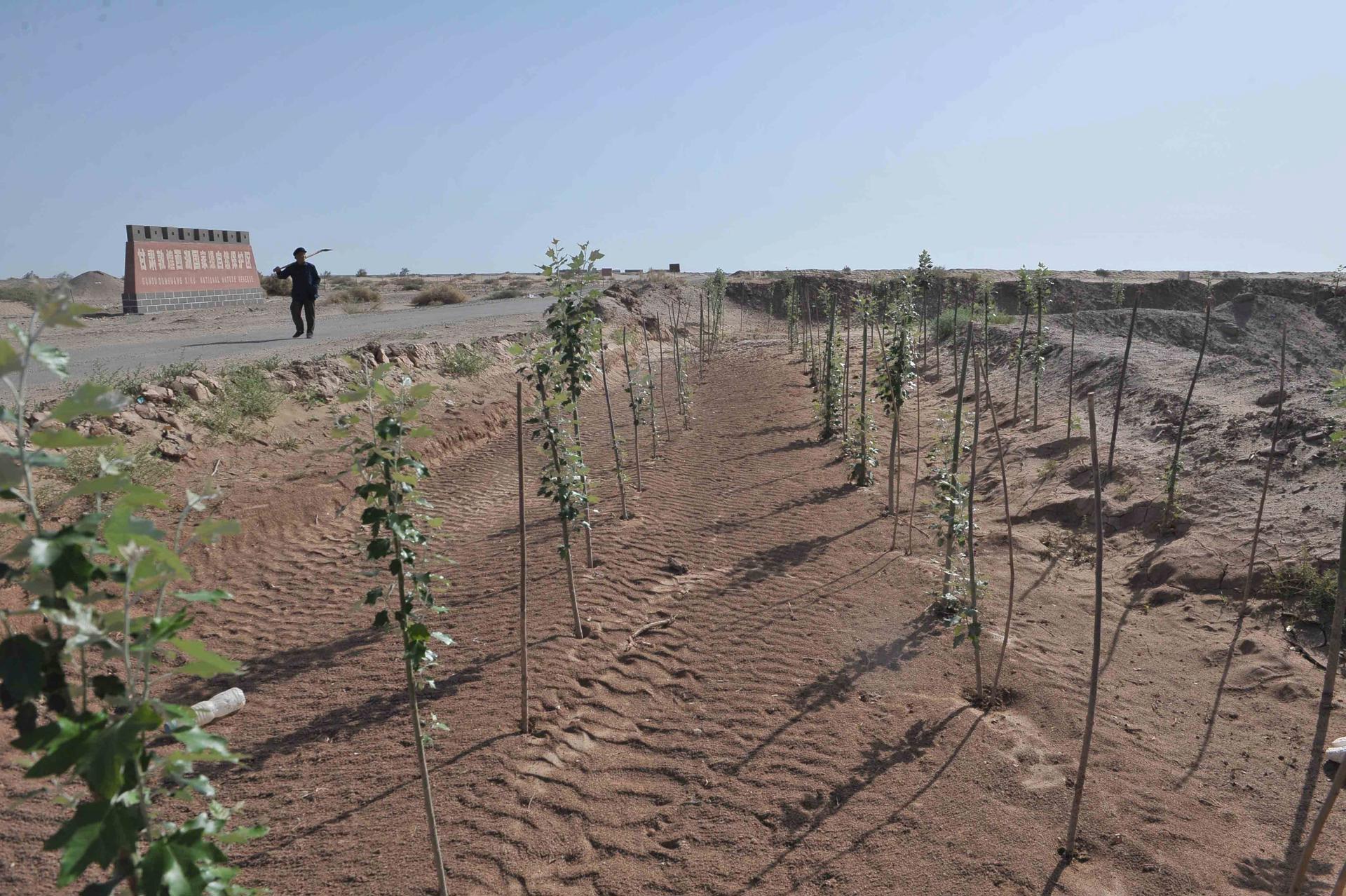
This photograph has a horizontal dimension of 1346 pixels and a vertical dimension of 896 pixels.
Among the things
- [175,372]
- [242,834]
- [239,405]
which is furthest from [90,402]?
[175,372]

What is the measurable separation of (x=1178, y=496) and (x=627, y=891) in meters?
6.64

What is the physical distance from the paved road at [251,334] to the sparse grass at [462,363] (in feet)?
6.10

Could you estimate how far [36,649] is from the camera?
4.63 feet

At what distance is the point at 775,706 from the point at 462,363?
1068 centimetres

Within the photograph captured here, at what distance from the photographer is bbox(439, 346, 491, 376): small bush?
14.0 meters

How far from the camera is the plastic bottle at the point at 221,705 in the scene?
15.4ft

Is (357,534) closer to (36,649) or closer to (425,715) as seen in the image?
(425,715)

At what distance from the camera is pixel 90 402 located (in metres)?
1.46

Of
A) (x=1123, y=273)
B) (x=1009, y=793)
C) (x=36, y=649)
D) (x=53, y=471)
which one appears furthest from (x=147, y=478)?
(x=1123, y=273)

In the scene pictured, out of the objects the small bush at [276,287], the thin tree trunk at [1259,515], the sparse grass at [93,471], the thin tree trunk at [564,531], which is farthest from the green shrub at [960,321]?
the small bush at [276,287]

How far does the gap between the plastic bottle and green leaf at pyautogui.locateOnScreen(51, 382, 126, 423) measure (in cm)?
391

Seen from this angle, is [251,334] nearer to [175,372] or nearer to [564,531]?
[175,372]

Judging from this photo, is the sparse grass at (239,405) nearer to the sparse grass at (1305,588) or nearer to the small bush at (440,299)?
the sparse grass at (1305,588)

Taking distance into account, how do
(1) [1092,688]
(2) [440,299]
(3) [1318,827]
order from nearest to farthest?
(3) [1318,827] < (1) [1092,688] < (2) [440,299]
